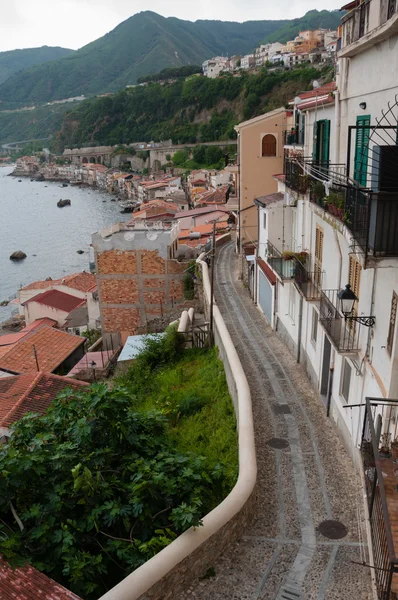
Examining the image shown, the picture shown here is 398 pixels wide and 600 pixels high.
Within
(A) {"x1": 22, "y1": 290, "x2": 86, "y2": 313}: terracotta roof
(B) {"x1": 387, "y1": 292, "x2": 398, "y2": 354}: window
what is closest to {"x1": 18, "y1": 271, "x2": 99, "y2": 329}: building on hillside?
(A) {"x1": 22, "y1": 290, "x2": 86, "y2": 313}: terracotta roof

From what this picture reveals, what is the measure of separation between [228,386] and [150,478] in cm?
636

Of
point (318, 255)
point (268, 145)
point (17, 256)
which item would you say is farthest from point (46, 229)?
point (318, 255)

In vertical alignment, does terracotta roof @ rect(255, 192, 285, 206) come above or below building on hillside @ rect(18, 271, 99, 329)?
above

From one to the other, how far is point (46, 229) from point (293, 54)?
300 feet

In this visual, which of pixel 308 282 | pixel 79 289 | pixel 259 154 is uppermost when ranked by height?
pixel 259 154

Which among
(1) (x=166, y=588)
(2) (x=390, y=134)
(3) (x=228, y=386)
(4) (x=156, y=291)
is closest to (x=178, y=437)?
(3) (x=228, y=386)

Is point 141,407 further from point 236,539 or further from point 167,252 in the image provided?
point 167,252

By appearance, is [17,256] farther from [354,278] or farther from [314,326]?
[354,278]

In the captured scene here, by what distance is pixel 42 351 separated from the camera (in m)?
29.3

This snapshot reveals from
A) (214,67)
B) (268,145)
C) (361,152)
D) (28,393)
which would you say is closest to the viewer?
(361,152)

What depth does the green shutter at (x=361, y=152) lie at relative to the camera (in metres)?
9.88

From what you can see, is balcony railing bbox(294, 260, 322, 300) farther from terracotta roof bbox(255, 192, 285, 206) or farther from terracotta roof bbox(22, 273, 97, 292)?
terracotta roof bbox(22, 273, 97, 292)

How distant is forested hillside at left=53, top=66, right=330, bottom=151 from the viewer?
10919cm

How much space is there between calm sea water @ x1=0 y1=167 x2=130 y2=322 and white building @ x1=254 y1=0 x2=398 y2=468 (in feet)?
140
